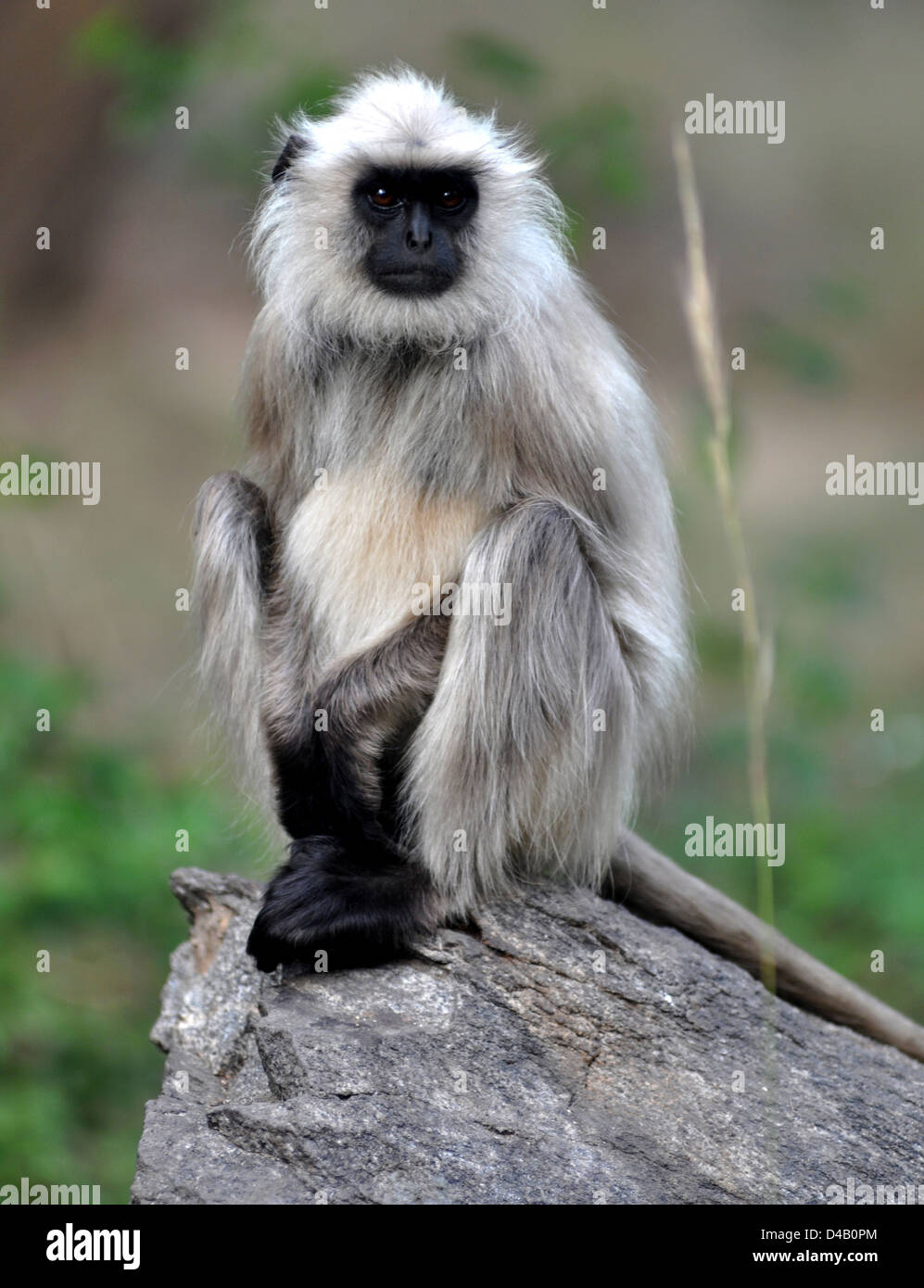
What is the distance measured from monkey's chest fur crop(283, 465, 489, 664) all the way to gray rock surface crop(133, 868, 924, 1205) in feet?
3.02

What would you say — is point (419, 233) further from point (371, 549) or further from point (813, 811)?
point (813, 811)

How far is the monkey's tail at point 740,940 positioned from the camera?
4336 millimetres

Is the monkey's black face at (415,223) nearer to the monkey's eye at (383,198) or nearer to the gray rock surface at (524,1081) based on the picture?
the monkey's eye at (383,198)

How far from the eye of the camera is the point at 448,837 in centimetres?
394

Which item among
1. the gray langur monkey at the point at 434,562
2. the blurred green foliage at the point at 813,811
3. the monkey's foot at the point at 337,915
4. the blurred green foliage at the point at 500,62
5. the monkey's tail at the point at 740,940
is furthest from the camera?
the blurred green foliage at the point at 813,811

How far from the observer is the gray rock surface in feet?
10.6

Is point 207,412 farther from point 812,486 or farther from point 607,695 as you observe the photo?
point 607,695

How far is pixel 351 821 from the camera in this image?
158 inches

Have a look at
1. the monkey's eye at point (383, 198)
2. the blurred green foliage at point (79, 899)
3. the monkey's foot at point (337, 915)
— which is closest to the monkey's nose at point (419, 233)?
the monkey's eye at point (383, 198)

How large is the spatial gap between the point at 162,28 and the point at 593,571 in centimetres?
647

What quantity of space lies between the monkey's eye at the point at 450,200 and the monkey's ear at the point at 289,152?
0.58 meters

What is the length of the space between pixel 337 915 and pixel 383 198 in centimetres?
211

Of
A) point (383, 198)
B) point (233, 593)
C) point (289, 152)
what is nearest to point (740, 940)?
point (233, 593)

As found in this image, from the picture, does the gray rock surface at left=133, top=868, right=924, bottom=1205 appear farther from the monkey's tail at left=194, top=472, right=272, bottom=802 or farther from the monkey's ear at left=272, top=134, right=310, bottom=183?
the monkey's ear at left=272, top=134, right=310, bottom=183
